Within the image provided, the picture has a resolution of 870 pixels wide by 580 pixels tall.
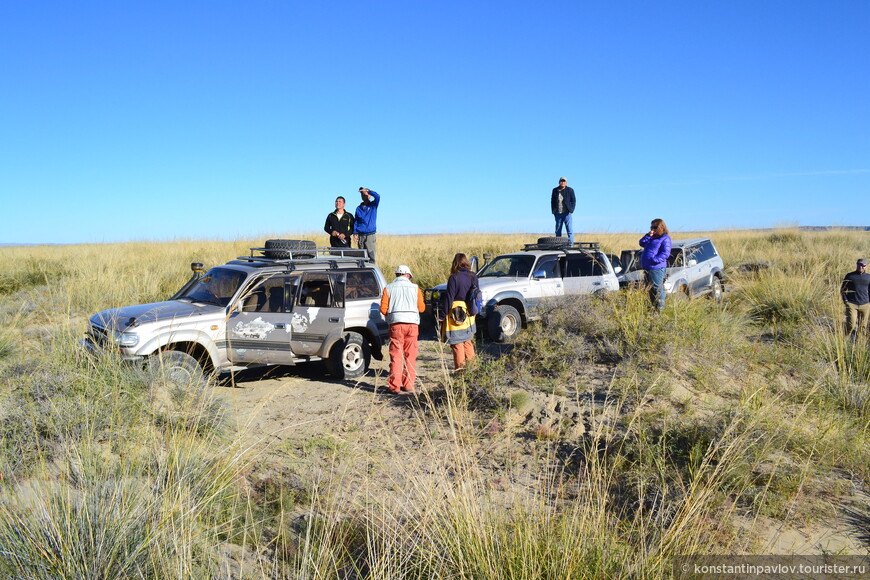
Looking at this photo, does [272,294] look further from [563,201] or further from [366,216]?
[563,201]

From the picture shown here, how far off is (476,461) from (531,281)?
7688 mm

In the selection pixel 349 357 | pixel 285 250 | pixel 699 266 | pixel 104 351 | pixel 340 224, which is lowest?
pixel 349 357

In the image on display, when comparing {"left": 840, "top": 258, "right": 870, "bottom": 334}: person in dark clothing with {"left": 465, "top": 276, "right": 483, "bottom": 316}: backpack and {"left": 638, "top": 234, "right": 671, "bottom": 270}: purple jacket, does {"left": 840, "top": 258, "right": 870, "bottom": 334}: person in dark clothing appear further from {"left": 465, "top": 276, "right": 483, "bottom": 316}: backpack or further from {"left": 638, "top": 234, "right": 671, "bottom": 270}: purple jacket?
{"left": 465, "top": 276, "right": 483, "bottom": 316}: backpack

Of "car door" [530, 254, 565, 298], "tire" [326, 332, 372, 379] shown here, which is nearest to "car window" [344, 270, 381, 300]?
"tire" [326, 332, 372, 379]

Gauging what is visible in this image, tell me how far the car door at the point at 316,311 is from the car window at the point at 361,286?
0.16 m

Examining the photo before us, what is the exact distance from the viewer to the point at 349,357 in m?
8.83

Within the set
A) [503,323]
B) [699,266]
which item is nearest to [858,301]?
[699,266]

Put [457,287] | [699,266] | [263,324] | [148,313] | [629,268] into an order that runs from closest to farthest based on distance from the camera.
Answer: [148,313] < [263,324] < [457,287] < [699,266] < [629,268]

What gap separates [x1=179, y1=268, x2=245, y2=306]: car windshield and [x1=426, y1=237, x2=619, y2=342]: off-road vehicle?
145 inches

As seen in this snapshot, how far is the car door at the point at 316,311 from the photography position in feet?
27.5

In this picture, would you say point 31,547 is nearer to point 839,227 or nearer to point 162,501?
point 162,501

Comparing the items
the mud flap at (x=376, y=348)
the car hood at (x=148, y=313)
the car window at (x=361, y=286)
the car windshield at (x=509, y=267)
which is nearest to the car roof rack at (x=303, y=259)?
the car window at (x=361, y=286)

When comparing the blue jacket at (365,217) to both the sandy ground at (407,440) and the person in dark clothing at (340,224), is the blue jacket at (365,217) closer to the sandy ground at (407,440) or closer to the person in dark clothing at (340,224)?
the person in dark clothing at (340,224)

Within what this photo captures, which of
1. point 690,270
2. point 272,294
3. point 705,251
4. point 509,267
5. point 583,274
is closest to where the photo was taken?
point 272,294
